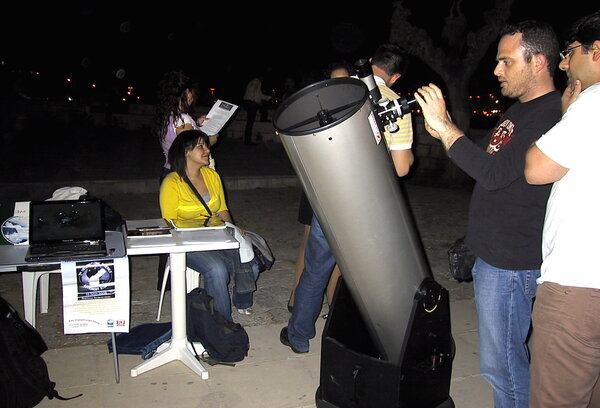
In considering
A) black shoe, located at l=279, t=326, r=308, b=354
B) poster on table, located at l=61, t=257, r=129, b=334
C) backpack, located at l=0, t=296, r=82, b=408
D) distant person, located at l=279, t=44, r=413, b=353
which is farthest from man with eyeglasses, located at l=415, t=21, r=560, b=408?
backpack, located at l=0, t=296, r=82, b=408

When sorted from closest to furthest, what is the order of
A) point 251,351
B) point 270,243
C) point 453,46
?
point 251,351, point 270,243, point 453,46

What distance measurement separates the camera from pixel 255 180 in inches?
360

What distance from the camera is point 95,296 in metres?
2.87

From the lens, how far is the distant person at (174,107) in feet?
14.8

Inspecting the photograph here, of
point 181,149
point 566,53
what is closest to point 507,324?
point 566,53

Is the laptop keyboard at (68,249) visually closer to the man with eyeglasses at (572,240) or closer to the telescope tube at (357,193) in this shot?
the telescope tube at (357,193)

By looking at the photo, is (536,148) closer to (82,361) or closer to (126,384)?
(126,384)

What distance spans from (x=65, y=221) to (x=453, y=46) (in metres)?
9.08

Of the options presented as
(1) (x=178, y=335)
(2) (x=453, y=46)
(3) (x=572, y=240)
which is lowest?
(1) (x=178, y=335)

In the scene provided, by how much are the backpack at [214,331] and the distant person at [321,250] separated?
1.22ft

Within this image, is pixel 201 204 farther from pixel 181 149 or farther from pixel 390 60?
pixel 390 60

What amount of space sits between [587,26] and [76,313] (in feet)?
8.89

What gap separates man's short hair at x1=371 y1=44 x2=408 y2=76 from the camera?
9.75 feet

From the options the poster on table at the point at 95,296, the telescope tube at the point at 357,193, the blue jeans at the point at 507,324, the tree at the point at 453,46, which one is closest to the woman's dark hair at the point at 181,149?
the poster on table at the point at 95,296
